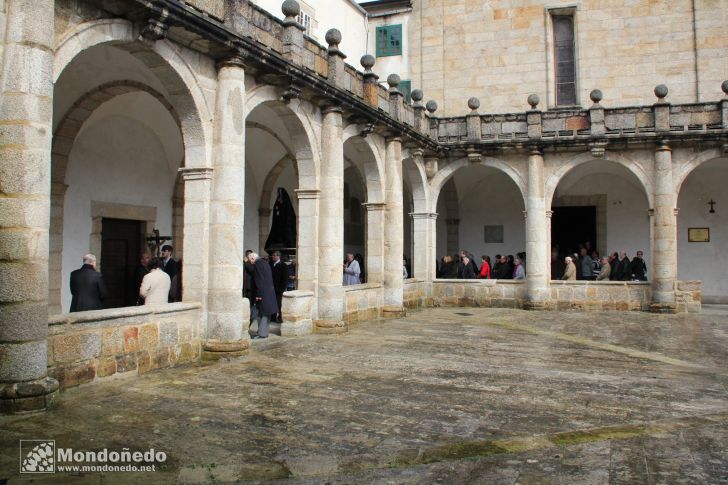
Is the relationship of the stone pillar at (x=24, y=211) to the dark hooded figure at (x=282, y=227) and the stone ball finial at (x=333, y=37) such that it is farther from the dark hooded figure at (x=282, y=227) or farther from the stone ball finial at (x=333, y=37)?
the dark hooded figure at (x=282, y=227)

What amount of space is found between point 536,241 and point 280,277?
778 centimetres

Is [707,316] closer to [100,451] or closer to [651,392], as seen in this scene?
[651,392]

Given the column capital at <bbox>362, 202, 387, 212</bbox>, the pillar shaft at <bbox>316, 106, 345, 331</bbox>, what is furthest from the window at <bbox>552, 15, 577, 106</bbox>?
the pillar shaft at <bbox>316, 106, 345, 331</bbox>

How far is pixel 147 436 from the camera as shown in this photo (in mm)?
4809

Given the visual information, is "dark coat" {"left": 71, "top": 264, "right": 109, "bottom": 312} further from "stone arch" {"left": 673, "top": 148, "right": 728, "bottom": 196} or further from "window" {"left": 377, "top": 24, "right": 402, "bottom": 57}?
"window" {"left": 377, "top": 24, "right": 402, "bottom": 57}

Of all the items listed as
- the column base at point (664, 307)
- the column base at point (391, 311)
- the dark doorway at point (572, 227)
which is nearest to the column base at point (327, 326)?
the column base at point (391, 311)

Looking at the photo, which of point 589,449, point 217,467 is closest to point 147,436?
point 217,467

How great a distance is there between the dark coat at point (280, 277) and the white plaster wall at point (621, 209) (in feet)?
36.4

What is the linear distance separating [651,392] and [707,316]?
982 centimetres

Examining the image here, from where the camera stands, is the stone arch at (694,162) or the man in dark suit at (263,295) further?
the stone arch at (694,162)

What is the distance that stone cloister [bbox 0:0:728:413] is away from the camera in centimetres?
571

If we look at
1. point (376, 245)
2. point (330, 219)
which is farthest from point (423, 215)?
point (330, 219)

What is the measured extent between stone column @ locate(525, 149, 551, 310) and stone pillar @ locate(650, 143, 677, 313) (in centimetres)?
265

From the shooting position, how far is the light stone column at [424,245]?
56.3 feet
